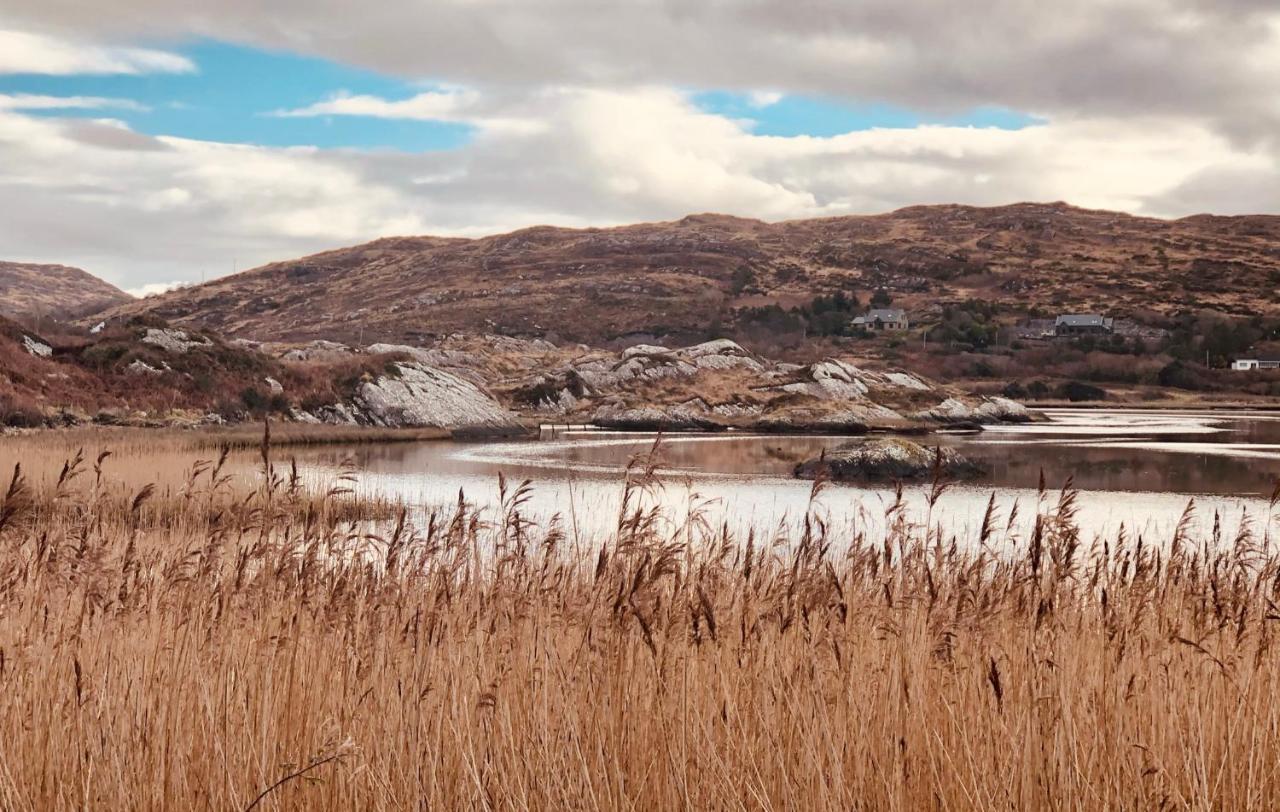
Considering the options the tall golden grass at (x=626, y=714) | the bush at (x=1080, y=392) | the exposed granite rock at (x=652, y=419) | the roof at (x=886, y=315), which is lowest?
the exposed granite rock at (x=652, y=419)

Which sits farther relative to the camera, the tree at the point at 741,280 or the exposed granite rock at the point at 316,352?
the tree at the point at 741,280

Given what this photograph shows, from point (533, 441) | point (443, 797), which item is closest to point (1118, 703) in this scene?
point (443, 797)

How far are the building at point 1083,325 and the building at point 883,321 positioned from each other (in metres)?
14.6

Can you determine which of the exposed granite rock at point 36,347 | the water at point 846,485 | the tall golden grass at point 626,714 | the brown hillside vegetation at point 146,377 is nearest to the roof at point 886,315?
the water at point 846,485

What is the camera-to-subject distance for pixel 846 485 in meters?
28.3

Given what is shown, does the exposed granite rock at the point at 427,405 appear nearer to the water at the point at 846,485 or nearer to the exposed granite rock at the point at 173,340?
the water at the point at 846,485

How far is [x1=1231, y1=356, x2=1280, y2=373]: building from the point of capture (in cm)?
8915

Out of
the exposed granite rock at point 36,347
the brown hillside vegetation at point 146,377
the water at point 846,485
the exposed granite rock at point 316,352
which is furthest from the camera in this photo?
the exposed granite rock at point 316,352

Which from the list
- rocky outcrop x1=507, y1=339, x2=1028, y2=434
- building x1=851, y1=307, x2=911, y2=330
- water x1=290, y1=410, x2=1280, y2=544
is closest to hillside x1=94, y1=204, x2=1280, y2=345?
building x1=851, y1=307, x2=911, y2=330

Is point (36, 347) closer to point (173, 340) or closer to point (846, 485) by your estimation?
point (173, 340)

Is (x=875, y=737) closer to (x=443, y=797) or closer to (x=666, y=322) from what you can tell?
(x=443, y=797)

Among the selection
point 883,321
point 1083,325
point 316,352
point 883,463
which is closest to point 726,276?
point 883,321

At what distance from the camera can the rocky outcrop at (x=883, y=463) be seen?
100 ft

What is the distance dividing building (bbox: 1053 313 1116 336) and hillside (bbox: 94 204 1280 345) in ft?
24.1
